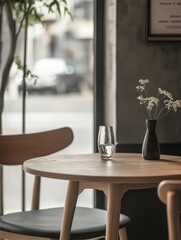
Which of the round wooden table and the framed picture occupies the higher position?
the framed picture

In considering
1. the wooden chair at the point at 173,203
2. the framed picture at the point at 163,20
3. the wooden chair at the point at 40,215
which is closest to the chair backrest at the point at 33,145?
the wooden chair at the point at 40,215

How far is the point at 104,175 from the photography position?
8.29ft

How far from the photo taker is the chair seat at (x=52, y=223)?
2805mm

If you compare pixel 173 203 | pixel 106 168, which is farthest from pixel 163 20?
pixel 173 203

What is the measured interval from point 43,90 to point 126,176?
7.69ft

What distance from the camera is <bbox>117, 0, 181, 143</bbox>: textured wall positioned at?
353 centimetres

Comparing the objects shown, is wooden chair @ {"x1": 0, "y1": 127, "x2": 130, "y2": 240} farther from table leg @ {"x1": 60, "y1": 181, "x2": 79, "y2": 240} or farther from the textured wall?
the textured wall

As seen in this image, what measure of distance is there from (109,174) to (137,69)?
1124 mm

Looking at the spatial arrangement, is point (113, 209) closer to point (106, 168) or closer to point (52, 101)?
point (106, 168)

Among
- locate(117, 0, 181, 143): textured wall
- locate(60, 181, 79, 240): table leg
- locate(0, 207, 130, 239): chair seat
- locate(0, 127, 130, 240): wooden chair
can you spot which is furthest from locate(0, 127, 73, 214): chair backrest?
locate(60, 181, 79, 240): table leg

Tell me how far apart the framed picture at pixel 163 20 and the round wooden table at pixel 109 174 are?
0.84m

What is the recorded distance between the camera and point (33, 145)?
132 inches

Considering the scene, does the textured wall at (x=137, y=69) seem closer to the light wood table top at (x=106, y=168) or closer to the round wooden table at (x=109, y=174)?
the light wood table top at (x=106, y=168)

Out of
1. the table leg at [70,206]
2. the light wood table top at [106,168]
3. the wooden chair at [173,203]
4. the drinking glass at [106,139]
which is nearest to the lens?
the wooden chair at [173,203]
